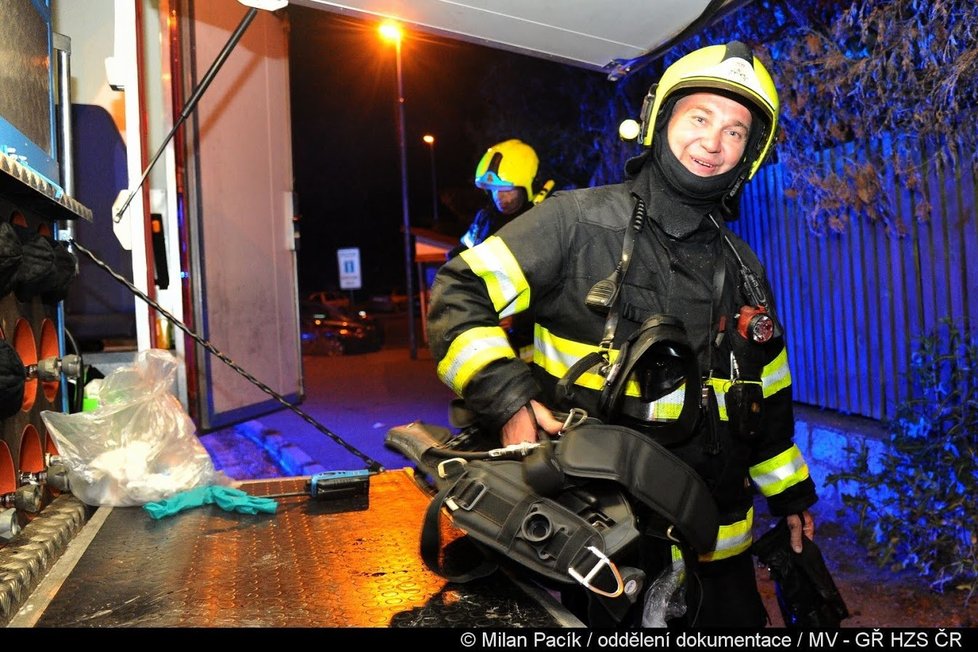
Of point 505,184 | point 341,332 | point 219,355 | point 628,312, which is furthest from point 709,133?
point 341,332

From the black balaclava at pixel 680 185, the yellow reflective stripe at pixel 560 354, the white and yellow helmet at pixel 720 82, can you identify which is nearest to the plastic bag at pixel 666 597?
→ the yellow reflective stripe at pixel 560 354

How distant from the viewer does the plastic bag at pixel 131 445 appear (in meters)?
3.06

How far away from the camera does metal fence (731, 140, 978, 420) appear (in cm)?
548

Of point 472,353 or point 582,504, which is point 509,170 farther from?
point 582,504

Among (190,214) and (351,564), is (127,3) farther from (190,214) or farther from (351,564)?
(190,214)

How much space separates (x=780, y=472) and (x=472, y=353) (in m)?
1.29

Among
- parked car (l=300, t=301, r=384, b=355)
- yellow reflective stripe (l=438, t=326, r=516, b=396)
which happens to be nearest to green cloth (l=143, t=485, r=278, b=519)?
yellow reflective stripe (l=438, t=326, r=516, b=396)

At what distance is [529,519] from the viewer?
1.75 meters

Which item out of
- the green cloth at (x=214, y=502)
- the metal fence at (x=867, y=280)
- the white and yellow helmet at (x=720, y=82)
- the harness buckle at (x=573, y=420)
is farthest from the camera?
the metal fence at (x=867, y=280)

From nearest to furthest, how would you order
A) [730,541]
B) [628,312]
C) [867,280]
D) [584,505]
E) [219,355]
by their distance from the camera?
[584,505] → [628,312] → [730,541] → [219,355] → [867,280]

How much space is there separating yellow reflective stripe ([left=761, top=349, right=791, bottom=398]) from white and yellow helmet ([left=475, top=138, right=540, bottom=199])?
393cm

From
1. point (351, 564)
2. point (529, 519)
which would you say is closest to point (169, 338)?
point (351, 564)

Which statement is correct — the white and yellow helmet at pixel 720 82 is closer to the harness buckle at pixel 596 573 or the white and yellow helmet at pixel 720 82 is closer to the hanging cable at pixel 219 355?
the harness buckle at pixel 596 573

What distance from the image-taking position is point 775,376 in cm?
275
